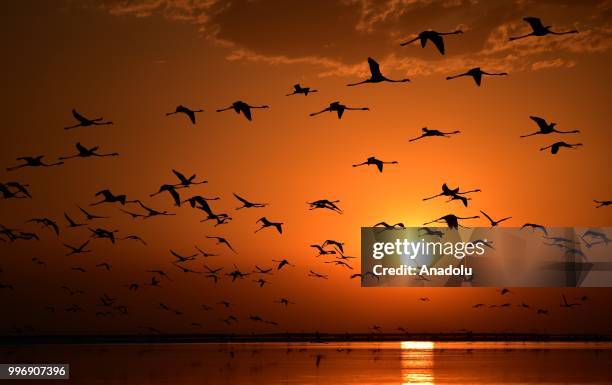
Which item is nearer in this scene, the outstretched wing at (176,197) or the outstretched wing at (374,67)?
the outstretched wing at (374,67)

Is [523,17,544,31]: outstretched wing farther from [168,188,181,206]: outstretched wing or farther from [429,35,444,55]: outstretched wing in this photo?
[168,188,181,206]: outstretched wing

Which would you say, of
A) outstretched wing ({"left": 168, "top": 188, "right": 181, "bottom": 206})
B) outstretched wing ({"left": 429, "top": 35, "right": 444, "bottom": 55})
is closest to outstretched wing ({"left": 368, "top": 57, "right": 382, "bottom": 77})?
outstretched wing ({"left": 429, "top": 35, "right": 444, "bottom": 55})

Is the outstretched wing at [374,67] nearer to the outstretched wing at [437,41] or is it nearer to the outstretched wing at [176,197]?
the outstretched wing at [437,41]

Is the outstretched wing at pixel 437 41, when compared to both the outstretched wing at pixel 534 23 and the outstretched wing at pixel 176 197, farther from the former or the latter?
the outstretched wing at pixel 176 197

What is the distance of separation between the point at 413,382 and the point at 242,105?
2753 centimetres

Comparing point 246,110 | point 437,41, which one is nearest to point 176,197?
point 246,110

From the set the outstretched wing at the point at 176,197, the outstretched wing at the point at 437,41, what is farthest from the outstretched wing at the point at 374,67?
the outstretched wing at the point at 176,197

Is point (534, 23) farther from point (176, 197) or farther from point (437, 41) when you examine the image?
point (176, 197)

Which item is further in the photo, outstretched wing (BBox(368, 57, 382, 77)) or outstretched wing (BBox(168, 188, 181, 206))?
outstretched wing (BBox(168, 188, 181, 206))

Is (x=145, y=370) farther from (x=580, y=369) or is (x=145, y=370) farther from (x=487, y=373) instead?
(x=580, y=369)

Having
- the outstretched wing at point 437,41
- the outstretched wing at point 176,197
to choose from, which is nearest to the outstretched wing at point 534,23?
the outstretched wing at point 437,41

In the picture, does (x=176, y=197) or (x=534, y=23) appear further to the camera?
(x=176, y=197)

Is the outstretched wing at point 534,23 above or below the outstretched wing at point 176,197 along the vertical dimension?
above

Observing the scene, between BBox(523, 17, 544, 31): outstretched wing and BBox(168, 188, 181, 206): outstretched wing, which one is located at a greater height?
BBox(523, 17, 544, 31): outstretched wing
